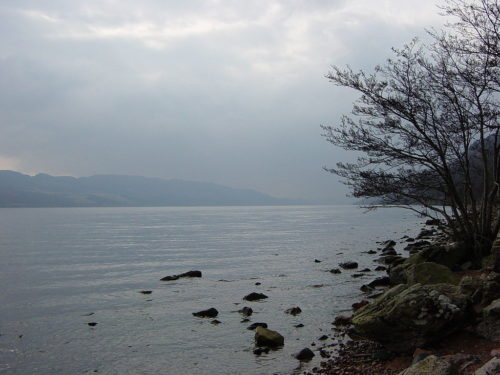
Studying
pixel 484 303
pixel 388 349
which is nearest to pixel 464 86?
pixel 484 303

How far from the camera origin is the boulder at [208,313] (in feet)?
56.7

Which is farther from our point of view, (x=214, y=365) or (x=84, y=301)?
(x=84, y=301)

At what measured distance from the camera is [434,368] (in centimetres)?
708

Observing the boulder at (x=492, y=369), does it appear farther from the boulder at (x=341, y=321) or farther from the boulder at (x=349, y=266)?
the boulder at (x=349, y=266)

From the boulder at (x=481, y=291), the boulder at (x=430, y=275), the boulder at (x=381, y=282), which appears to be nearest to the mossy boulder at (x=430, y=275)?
the boulder at (x=430, y=275)

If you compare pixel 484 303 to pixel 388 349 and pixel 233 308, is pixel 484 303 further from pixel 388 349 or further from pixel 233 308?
pixel 233 308

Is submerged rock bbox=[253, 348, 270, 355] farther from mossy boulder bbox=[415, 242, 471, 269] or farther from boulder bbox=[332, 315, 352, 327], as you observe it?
mossy boulder bbox=[415, 242, 471, 269]

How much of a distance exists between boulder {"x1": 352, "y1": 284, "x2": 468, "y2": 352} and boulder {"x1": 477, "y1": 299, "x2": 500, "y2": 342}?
0.41m

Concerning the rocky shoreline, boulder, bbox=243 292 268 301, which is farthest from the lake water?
the rocky shoreline

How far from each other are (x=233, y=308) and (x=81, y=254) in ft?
92.2

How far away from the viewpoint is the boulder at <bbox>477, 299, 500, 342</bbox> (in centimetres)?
979

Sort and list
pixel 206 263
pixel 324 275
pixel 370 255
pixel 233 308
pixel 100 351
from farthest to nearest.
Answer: pixel 370 255 < pixel 206 263 < pixel 324 275 < pixel 233 308 < pixel 100 351

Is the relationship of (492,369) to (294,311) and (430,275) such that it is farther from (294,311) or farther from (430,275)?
(294,311)

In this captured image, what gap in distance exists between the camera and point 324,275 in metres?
26.9
